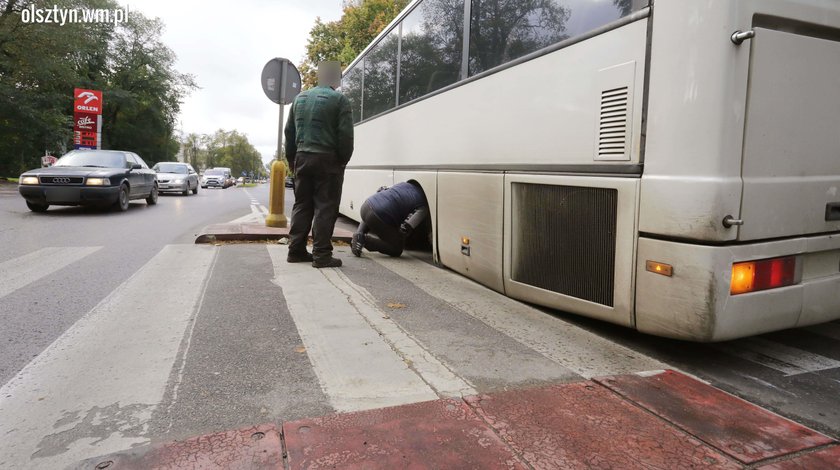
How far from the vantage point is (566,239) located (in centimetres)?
343

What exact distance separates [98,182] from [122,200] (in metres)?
0.97

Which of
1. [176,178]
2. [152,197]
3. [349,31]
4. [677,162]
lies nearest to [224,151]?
[349,31]

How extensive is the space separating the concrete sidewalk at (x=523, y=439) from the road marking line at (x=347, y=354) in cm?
15

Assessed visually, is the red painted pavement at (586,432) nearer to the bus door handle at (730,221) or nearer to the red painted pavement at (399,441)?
the red painted pavement at (399,441)

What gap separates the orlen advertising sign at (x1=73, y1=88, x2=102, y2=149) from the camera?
1126 inches

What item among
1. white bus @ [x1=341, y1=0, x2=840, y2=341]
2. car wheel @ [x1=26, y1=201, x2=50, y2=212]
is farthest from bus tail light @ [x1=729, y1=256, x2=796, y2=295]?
car wheel @ [x1=26, y1=201, x2=50, y2=212]

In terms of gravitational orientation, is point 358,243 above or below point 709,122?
below

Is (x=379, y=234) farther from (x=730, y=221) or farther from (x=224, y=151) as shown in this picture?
(x=224, y=151)

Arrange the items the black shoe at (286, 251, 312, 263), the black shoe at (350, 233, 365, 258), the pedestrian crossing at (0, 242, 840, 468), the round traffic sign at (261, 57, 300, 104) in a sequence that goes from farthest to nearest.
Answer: the round traffic sign at (261, 57, 300, 104)
the black shoe at (350, 233, 365, 258)
the black shoe at (286, 251, 312, 263)
the pedestrian crossing at (0, 242, 840, 468)

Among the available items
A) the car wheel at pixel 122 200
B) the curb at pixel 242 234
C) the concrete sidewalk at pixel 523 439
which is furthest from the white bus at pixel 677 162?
the car wheel at pixel 122 200

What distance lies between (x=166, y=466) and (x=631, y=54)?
306 centimetres

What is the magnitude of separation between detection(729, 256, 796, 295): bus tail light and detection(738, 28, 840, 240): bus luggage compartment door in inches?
5.8

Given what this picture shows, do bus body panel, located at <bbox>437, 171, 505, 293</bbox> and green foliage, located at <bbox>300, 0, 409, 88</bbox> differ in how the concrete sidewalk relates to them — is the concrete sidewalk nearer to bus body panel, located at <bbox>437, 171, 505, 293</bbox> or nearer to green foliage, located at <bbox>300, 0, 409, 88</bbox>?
bus body panel, located at <bbox>437, 171, 505, 293</bbox>

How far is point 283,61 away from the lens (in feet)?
27.4
